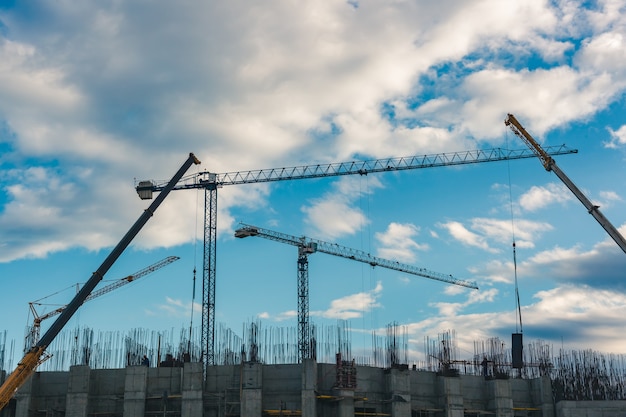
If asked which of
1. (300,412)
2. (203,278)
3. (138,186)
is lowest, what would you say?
(300,412)

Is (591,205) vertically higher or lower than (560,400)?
higher

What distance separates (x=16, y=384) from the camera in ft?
125

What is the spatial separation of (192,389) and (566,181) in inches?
1182

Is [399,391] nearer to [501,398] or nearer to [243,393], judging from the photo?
[501,398]

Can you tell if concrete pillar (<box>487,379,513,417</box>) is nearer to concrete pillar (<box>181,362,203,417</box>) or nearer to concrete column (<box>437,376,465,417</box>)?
concrete column (<box>437,376,465,417</box>)

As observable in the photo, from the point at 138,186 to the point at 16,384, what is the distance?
92.8 ft

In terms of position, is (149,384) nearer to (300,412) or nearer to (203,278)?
(300,412)

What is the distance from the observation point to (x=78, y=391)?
40.3m

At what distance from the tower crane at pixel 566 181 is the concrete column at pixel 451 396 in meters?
14.3

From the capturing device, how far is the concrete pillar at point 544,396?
45531 millimetres

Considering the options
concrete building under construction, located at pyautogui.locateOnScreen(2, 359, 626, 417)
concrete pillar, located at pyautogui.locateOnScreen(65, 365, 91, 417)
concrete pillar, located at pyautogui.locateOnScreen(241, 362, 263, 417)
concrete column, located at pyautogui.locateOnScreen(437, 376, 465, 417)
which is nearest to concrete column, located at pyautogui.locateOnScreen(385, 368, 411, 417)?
concrete building under construction, located at pyautogui.locateOnScreen(2, 359, 626, 417)

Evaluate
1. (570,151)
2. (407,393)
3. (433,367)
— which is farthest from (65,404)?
(570,151)

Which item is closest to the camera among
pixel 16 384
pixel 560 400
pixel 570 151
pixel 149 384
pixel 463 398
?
pixel 16 384

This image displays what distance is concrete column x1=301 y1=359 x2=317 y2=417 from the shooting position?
38.7 metres
